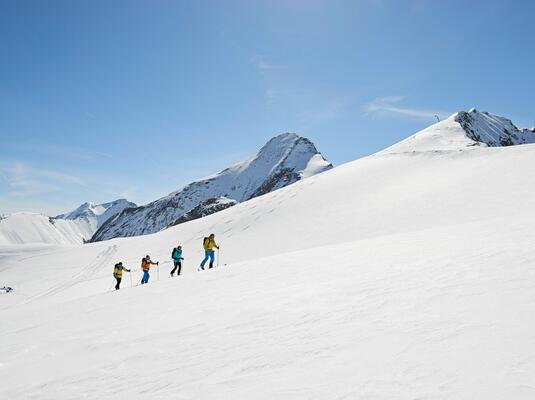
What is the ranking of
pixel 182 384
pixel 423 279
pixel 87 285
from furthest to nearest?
pixel 87 285 → pixel 423 279 → pixel 182 384

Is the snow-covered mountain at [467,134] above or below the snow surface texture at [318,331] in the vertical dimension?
above

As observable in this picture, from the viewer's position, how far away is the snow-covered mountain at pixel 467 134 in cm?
7846

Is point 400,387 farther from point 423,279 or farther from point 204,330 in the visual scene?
point 423,279

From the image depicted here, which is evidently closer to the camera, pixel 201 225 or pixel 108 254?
pixel 108 254

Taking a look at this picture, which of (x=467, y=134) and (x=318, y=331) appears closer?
(x=318, y=331)

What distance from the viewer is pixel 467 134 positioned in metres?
97.5

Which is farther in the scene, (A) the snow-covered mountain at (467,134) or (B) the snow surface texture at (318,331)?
(A) the snow-covered mountain at (467,134)

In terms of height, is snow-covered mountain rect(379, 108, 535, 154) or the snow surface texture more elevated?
snow-covered mountain rect(379, 108, 535, 154)

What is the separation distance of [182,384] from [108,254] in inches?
1491

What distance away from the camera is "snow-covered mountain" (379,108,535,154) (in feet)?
257


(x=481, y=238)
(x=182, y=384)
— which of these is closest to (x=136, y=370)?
(x=182, y=384)

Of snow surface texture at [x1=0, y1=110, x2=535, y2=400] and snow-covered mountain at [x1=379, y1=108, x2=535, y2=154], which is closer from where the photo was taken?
snow surface texture at [x1=0, y1=110, x2=535, y2=400]

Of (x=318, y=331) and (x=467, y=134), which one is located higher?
(x=467, y=134)

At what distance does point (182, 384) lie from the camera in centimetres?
463
